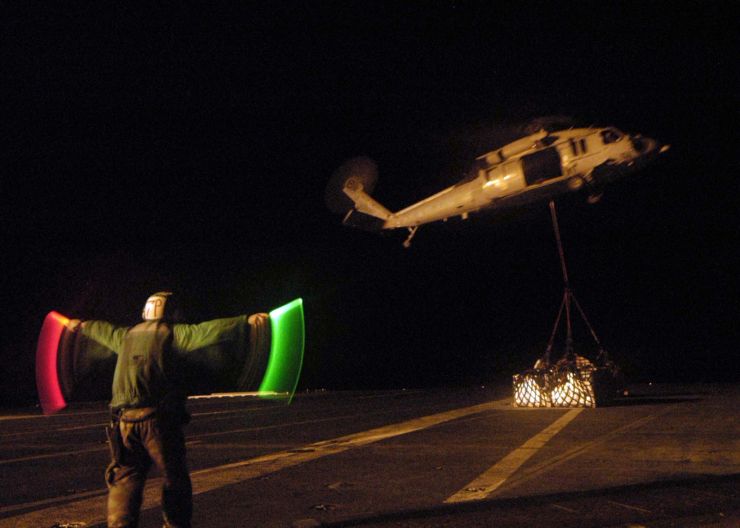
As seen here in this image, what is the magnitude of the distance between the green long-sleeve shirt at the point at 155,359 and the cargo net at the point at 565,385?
1491 centimetres

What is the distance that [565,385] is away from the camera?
1953 centimetres

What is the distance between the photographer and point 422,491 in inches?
329

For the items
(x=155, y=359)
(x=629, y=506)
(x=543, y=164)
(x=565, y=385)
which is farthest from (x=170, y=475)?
(x=543, y=164)

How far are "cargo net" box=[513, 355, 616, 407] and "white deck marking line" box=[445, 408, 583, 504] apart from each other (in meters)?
5.17

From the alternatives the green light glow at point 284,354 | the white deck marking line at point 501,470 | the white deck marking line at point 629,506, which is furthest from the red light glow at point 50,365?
the white deck marking line at point 629,506

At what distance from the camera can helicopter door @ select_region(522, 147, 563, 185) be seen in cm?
2130

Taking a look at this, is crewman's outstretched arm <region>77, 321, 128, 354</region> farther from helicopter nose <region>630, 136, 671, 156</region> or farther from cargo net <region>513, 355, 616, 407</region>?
helicopter nose <region>630, 136, 671, 156</region>

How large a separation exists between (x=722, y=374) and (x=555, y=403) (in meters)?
27.4

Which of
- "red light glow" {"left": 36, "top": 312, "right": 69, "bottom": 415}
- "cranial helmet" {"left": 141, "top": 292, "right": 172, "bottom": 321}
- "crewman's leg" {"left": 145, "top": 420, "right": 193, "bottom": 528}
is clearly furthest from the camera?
"red light glow" {"left": 36, "top": 312, "right": 69, "bottom": 415}

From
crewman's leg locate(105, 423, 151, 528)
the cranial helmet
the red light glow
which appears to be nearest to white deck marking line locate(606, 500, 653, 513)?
crewman's leg locate(105, 423, 151, 528)

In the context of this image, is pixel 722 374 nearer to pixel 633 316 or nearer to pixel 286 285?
pixel 633 316

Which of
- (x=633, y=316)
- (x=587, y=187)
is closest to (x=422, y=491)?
(x=587, y=187)

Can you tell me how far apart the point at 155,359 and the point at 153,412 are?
1.49 feet

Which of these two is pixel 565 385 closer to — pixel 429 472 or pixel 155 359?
pixel 429 472
